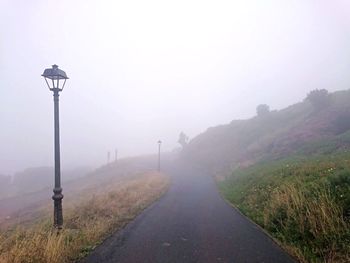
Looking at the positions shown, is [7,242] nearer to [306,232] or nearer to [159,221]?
[159,221]

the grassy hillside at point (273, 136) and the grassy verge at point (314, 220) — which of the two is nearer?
the grassy verge at point (314, 220)

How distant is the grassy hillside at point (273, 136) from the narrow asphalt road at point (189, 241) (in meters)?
18.1

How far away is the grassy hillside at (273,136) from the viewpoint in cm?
3600

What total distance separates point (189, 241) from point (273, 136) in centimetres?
4161

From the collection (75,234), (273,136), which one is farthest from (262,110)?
(75,234)

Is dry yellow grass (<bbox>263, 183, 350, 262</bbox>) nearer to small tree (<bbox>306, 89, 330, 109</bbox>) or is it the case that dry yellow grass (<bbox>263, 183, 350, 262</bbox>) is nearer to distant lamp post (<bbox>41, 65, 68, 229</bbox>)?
distant lamp post (<bbox>41, 65, 68, 229</bbox>)

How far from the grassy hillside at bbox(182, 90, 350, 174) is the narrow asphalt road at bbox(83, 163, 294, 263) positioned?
1805 cm

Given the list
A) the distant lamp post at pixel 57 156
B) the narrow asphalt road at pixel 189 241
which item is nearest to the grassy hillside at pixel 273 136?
the narrow asphalt road at pixel 189 241

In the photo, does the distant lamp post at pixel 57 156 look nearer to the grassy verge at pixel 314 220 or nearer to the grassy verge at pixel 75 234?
the grassy verge at pixel 75 234

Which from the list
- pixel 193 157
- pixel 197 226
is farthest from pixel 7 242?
pixel 193 157

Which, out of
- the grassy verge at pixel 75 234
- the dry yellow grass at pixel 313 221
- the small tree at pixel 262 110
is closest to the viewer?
the grassy verge at pixel 75 234

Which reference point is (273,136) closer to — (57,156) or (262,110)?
(262,110)

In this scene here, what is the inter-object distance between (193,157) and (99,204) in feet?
190

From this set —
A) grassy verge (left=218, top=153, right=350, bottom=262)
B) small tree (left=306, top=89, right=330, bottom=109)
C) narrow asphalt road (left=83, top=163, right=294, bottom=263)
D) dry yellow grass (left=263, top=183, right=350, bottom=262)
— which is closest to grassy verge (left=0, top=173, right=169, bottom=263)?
narrow asphalt road (left=83, top=163, right=294, bottom=263)
